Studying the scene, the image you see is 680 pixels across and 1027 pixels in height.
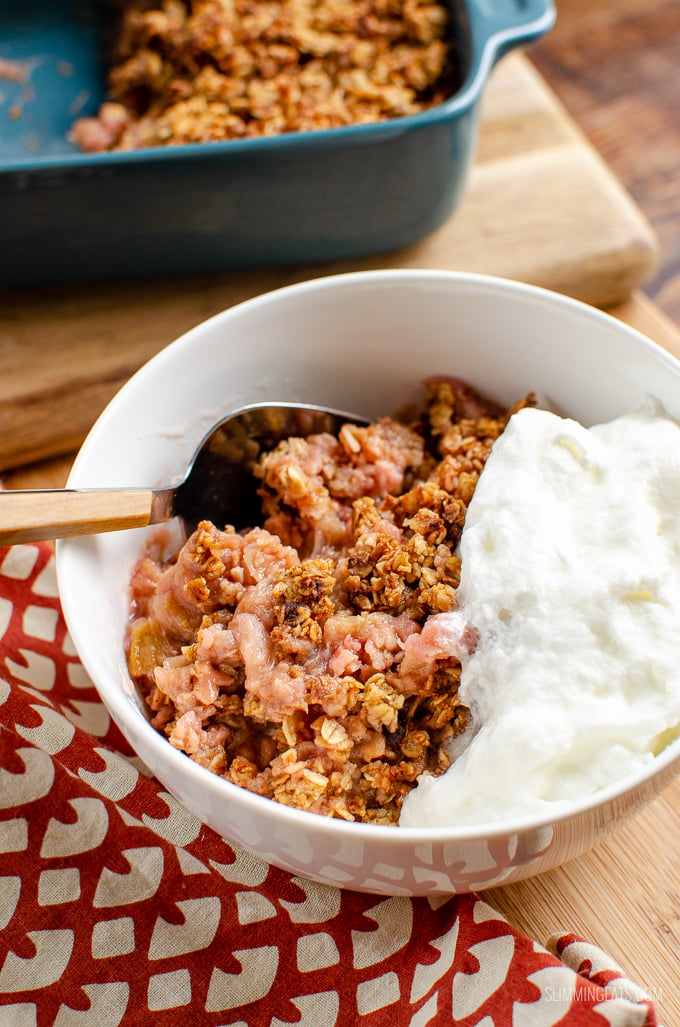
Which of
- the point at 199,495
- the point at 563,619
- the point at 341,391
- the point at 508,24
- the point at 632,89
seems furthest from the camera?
the point at 632,89

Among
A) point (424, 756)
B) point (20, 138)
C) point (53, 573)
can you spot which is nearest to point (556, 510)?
point (424, 756)

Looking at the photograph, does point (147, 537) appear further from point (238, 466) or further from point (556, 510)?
point (556, 510)

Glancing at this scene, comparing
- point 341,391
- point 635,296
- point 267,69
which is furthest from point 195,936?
point 267,69

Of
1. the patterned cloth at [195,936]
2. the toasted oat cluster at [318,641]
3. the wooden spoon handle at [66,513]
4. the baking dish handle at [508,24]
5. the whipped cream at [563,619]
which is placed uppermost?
the baking dish handle at [508,24]

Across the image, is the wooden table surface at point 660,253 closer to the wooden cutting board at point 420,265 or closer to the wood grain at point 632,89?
the wood grain at point 632,89

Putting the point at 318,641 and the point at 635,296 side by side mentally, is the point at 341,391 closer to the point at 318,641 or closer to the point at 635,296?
the point at 318,641

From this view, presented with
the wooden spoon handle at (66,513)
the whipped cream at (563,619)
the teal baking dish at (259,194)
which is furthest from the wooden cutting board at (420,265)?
the whipped cream at (563,619)

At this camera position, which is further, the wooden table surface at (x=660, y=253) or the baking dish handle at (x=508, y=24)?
Result: the baking dish handle at (x=508, y=24)
